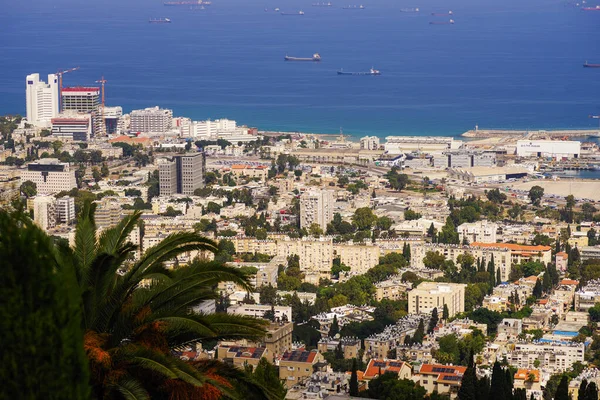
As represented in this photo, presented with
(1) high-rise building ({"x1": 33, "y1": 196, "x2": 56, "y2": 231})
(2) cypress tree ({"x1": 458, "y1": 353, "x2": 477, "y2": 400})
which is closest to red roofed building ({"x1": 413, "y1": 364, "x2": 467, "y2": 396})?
(2) cypress tree ({"x1": 458, "y1": 353, "x2": 477, "y2": 400})

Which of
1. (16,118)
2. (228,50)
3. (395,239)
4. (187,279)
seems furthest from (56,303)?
(228,50)

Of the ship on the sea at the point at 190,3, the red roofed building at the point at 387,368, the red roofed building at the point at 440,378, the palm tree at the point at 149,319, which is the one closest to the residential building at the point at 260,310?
the red roofed building at the point at 387,368

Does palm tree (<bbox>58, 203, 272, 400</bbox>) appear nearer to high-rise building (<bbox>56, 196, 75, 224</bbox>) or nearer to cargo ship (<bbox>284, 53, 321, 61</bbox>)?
high-rise building (<bbox>56, 196, 75, 224</bbox>)

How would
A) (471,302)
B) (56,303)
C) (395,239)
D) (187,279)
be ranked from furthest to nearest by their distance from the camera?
(395,239), (471,302), (187,279), (56,303)

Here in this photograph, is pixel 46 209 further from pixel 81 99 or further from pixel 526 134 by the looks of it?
pixel 526 134

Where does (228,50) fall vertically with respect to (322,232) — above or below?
above

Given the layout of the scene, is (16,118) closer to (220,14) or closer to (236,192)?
(236,192)

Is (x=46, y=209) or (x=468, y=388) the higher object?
(x=46, y=209)

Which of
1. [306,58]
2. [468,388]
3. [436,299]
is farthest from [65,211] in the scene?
[306,58]
